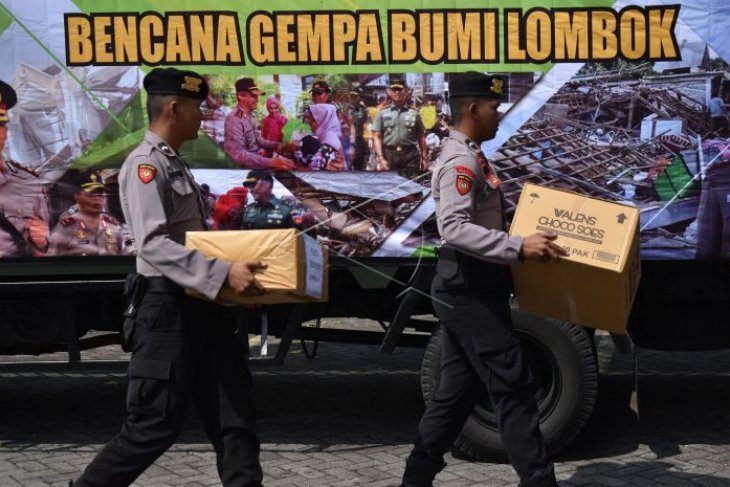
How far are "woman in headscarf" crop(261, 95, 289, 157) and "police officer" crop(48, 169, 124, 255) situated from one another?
88 centimetres

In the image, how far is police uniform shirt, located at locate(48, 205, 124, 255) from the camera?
5945mm

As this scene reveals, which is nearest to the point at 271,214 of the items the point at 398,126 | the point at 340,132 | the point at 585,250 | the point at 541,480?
the point at 340,132

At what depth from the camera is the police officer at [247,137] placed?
5871mm

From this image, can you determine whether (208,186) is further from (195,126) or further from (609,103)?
(609,103)

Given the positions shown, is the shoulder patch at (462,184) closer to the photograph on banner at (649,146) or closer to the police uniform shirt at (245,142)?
the photograph on banner at (649,146)

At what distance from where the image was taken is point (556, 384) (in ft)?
19.8

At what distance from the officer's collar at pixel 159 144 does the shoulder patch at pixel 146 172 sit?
0.37 feet

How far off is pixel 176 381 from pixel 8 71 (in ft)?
7.75

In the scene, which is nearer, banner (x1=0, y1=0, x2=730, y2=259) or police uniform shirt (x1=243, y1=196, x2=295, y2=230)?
banner (x1=0, y1=0, x2=730, y2=259)

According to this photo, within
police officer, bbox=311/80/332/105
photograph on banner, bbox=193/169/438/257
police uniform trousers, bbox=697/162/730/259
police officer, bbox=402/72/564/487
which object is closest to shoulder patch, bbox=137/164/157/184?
police officer, bbox=402/72/564/487

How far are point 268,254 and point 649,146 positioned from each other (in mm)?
2451

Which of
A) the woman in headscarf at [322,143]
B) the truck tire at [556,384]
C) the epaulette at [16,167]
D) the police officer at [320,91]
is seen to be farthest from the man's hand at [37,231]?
the truck tire at [556,384]

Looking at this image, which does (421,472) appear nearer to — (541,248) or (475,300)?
(475,300)

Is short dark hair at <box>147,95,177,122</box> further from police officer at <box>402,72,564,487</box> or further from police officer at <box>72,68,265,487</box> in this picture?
police officer at <box>402,72,564,487</box>
